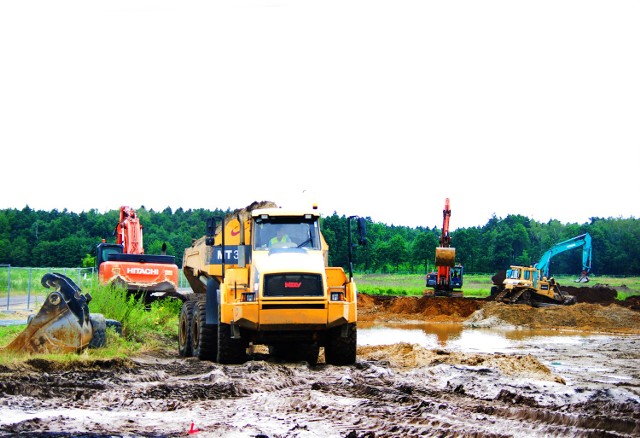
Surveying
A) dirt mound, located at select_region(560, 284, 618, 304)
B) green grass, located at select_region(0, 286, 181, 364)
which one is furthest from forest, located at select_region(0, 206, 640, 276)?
green grass, located at select_region(0, 286, 181, 364)

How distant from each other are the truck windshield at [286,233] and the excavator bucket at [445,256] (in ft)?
100

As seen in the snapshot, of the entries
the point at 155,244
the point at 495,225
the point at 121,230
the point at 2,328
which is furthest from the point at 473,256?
the point at 2,328

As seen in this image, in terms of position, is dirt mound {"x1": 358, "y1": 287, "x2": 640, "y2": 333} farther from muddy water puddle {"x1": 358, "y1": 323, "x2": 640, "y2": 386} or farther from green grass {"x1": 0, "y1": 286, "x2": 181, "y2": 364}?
green grass {"x1": 0, "y1": 286, "x2": 181, "y2": 364}

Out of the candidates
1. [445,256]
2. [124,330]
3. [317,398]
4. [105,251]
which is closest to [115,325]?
[124,330]

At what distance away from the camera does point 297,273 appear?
14.5 meters

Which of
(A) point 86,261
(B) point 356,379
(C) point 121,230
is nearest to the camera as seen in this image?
(B) point 356,379

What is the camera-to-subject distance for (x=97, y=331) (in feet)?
48.5

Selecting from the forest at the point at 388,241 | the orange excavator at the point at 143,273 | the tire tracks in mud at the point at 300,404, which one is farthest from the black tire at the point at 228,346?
the forest at the point at 388,241

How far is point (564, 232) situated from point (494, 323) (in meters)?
115

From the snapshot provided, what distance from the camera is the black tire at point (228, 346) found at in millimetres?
15062

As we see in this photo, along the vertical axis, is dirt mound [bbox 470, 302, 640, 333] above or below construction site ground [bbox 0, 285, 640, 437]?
below

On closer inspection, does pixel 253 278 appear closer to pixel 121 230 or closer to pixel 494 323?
pixel 121 230

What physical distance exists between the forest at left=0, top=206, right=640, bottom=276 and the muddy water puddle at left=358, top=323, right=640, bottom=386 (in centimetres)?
4192

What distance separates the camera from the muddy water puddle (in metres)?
16.7
